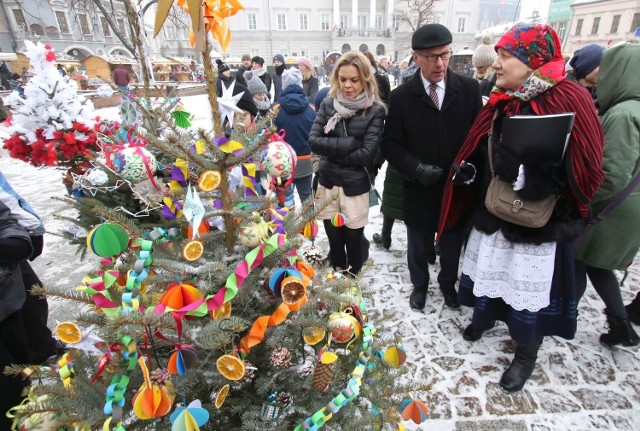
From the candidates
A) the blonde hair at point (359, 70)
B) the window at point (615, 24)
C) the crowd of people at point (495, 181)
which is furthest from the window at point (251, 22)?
the blonde hair at point (359, 70)

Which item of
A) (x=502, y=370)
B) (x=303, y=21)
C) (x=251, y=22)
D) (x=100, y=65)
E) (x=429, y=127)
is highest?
(x=303, y=21)

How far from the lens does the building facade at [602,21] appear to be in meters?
34.0

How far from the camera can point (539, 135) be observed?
1811mm

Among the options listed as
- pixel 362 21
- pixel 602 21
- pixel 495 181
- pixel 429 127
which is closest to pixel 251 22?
pixel 362 21

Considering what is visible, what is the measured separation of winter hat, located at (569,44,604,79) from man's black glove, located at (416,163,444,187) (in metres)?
1.51

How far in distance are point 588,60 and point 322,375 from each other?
10.6ft

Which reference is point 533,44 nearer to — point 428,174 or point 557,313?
point 428,174

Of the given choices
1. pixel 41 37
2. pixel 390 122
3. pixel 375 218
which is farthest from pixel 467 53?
pixel 41 37

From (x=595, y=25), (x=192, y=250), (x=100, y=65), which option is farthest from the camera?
(x=595, y=25)

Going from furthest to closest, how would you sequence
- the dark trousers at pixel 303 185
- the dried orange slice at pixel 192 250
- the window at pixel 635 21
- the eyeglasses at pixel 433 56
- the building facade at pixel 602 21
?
the building facade at pixel 602 21
the window at pixel 635 21
the dark trousers at pixel 303 185
the eyeglasses at pixel 433 56
the dried orange slice at pixel 192 250

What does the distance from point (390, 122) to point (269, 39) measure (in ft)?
173

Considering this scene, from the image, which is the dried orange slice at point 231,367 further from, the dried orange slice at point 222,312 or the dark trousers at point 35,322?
the dark trousers at point 35,322

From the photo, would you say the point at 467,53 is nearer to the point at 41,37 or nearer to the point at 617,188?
the point at 617,188

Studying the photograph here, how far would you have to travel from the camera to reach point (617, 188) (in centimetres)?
217
